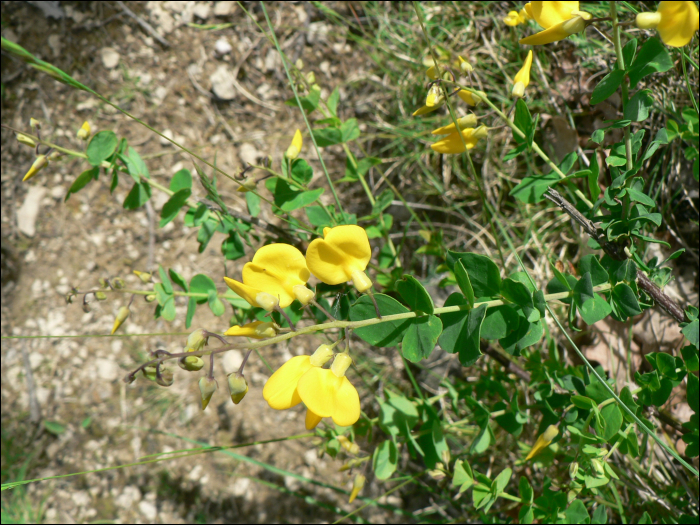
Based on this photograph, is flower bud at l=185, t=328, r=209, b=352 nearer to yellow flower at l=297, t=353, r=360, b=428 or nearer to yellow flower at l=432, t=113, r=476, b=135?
yellow flower at l=297, t=353, r=360, b=428

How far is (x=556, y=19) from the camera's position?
3.29 feet

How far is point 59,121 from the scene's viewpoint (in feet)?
9.44

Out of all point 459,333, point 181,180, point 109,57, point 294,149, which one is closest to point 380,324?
point 459,333

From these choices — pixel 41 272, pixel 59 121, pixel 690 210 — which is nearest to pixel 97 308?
pixel 41 272

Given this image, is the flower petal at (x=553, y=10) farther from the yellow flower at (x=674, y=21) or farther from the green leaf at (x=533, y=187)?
the green leaf at (x=533, y=187)

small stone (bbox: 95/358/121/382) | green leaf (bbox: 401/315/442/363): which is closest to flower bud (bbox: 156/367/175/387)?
green leaf (bbox: 401/315/442/363)

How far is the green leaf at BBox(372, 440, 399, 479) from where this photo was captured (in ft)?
5.29

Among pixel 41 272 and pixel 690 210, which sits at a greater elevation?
pixel 690 210

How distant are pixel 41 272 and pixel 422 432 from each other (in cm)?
247

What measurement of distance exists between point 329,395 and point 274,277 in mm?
261

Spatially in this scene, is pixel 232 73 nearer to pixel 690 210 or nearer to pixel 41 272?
pixel 41 272

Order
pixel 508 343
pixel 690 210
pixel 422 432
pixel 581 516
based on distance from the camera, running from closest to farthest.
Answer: pixel 508 343
pixel 581 516
pixel 422 432
pixel 690 210

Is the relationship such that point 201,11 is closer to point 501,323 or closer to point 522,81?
point 522,81

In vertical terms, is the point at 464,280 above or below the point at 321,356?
above
